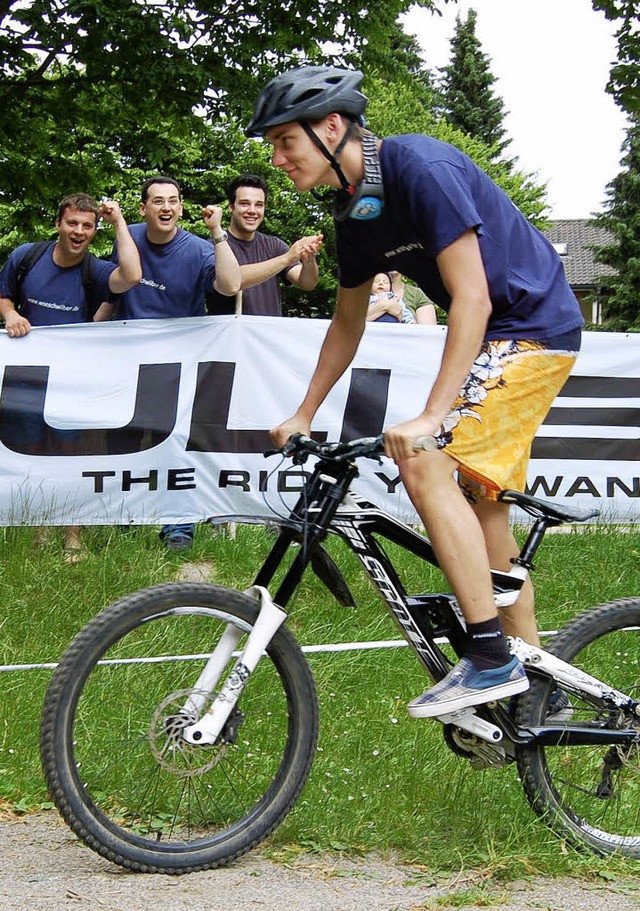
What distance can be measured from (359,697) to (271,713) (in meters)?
1.76

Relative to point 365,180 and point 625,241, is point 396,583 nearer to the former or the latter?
point 365,180

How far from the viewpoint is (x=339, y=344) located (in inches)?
161

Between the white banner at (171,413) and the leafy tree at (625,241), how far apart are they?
1568 inches

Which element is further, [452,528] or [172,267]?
[172,267]

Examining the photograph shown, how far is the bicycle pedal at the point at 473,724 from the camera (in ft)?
11.9

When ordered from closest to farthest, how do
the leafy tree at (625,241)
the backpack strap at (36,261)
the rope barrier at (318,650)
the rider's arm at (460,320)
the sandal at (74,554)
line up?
the rider's arm at (460,320) → the rope barrier at (318,650) → the sandal at (74,554) → the backpack strap at (36,261) → the leafy tree at (625,241)

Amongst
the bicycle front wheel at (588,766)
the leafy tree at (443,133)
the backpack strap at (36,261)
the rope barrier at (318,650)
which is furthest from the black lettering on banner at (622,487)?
the leafy tree at (443,133)

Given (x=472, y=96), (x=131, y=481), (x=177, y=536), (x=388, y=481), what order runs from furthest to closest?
(x=472, y=96) → (x=388, y=481) → (x=131, y=481) → (x=177, y=536)

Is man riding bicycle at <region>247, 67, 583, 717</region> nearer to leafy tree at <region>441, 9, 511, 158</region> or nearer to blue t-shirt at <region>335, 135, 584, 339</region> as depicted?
blue t-shirt at <region>335, 135, 584, 339</region>

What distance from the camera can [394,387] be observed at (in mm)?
8016

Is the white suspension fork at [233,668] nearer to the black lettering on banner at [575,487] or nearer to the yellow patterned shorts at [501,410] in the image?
the yellow patterned shorts at [501,410]

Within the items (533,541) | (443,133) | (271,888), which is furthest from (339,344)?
(443,133)

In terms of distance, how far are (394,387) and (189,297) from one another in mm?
1527

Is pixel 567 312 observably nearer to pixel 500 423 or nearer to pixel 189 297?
pixel 500 423
